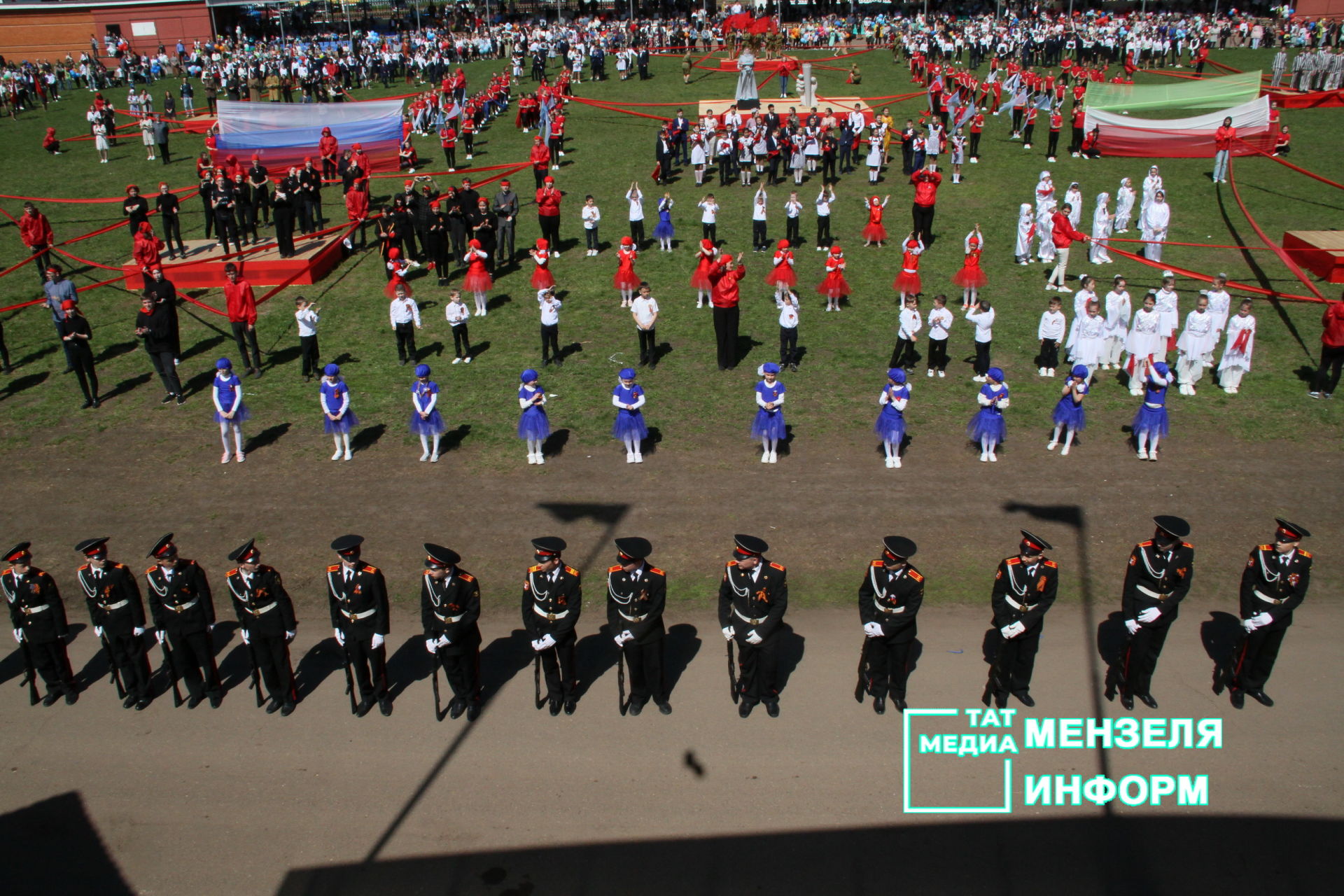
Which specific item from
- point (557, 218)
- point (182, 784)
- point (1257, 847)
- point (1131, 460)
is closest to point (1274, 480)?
point (1131, 460)

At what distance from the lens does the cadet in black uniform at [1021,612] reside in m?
7.97

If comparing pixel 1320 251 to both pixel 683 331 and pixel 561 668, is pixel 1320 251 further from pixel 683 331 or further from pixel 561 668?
pixel 561 668

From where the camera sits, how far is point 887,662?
8398mm

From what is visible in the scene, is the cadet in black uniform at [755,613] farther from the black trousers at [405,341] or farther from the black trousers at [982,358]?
the black trousers at [405,341]

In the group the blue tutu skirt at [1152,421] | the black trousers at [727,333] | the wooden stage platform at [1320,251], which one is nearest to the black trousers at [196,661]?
the black trousers at [727,333]

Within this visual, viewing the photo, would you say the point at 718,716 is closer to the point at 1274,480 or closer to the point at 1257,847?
the point at 1257,847

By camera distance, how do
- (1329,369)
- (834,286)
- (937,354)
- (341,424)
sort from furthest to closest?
(834,286) < (937,354) < (1329,369) < (341,424)

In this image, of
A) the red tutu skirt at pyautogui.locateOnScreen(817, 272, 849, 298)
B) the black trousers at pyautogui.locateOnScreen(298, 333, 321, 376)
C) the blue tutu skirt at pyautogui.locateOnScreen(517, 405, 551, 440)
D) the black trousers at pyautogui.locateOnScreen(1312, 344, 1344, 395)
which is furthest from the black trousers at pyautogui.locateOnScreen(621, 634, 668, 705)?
the black trousers at pyautogui.locateOnScreen(1312, 344, 1344, 395)

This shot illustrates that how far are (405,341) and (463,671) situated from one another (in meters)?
9.81

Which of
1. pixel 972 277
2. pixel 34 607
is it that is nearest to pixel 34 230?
pixel 34 607

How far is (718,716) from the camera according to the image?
27.1ft

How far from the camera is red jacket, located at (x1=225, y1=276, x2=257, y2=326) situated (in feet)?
52.5

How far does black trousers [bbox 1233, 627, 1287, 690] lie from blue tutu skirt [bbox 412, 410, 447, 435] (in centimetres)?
1008

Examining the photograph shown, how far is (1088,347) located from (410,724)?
465 inches
